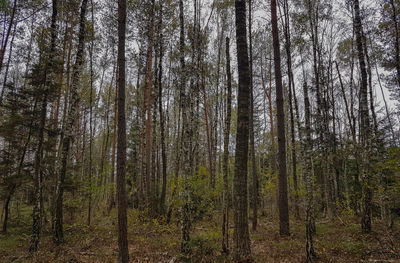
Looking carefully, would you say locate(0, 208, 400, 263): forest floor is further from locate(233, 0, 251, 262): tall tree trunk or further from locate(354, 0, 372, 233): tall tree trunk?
locate(233, 0, 251, 262): tall tree trunk

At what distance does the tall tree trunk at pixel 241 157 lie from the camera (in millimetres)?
5555

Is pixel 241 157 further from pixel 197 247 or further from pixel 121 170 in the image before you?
pixel 197 247

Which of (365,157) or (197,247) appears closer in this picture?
(197,247)

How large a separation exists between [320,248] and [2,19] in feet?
63.3

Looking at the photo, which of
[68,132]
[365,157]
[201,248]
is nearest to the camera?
[201,248]

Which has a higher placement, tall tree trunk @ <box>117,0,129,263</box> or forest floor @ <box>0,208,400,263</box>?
tall tree trunk @ <box>117,0,129,263</box>

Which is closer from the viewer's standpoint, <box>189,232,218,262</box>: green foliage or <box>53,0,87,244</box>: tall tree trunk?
<box>189,232,218,262</box>: green foliage

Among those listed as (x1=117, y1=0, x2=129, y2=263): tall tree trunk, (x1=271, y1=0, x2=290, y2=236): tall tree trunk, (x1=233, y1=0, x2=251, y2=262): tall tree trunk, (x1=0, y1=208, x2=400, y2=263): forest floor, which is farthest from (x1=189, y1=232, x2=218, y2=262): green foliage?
(x1=271, y1=0, x2=290, y2=236): tall tree trunk

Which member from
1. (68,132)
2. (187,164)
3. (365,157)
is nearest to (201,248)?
(187,164)

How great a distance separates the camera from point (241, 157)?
593 cm

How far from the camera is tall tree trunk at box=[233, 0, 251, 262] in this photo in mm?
5555

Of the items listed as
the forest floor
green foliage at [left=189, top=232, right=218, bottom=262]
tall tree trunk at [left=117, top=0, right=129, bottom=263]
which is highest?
tall tree trunk at [left=117, top=0, right=129, bottom=263]

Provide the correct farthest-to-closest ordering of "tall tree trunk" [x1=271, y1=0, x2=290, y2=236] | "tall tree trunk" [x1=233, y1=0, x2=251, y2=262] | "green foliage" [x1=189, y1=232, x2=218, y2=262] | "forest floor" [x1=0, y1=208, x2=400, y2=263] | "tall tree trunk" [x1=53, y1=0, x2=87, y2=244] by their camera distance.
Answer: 1. "tall tree trunk" [x1=271, y1=0, x2=290, y2=236]
2. "tall tree trunk" [x1=53, y1=0, x2=87, y2=244]
3. "green foliage" [x1=189, y1=232, x2=218, y2=262]
4. "forest floor" [x1=0, y1=208, x2=400, y2=263]
5. "tall tree trunk" [x1=233, y1=0, x2=251, y2=262]

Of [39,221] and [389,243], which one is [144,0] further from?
[389,243]
